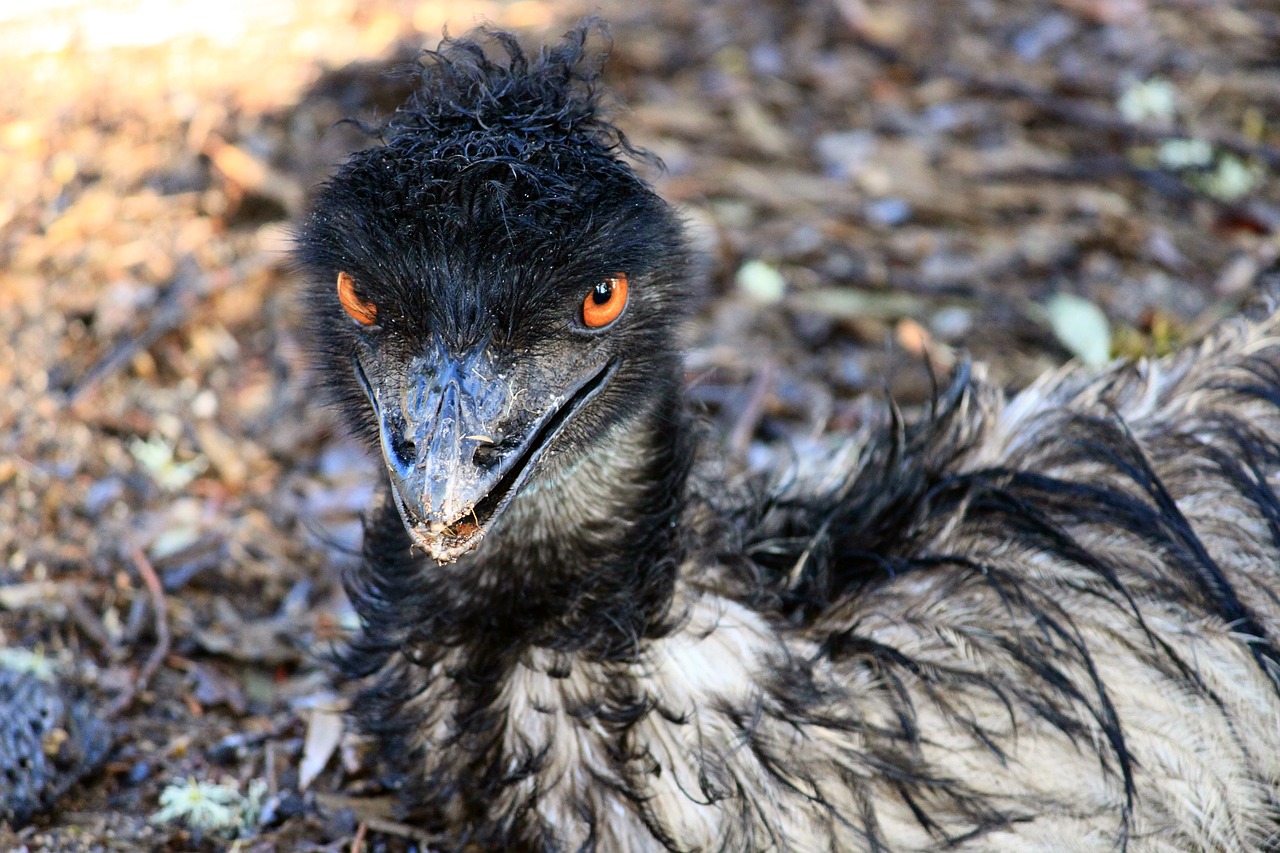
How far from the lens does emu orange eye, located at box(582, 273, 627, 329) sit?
275cm

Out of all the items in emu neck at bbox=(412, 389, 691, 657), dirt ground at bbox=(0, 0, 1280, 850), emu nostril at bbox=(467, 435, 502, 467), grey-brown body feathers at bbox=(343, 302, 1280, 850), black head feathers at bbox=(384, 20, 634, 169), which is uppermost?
black head feathers at bbox=(384, 20, 634, 169)

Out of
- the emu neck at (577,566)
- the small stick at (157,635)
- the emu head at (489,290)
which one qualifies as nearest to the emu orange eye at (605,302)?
the emu head at (489,290)

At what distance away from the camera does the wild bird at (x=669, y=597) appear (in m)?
2.66

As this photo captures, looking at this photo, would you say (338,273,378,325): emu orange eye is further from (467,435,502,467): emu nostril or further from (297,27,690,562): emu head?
(467,435,502,467): emu nostril

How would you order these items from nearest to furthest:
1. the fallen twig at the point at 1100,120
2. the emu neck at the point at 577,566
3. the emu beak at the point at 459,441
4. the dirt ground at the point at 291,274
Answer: the emu beak at the point at 459,441
the emu neck at the point at 577,566
the dirt ground at the point at 291,274
the fallen twig at the point at 1100,120

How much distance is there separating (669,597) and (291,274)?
104 inches

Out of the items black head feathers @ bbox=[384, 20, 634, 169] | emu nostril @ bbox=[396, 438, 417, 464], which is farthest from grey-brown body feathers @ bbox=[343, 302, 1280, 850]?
black head feathers @ bbox=[384, 20, 634, 169]

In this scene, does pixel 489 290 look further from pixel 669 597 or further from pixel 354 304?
pixel 669 597

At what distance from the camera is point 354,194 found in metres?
2.72

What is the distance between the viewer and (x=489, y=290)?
8.55ft

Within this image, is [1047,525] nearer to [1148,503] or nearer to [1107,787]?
[1148,503]

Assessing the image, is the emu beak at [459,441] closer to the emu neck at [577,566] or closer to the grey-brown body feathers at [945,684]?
the emu neck at [577,566]

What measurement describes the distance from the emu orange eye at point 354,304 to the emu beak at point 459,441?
6.0 inches

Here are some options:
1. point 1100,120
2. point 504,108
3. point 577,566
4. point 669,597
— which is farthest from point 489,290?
point 1100,120
